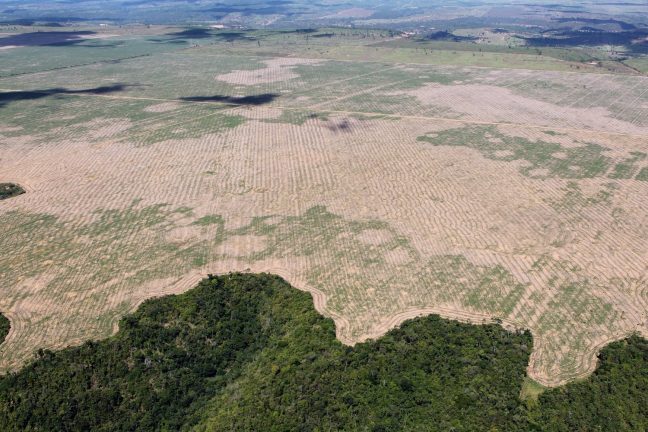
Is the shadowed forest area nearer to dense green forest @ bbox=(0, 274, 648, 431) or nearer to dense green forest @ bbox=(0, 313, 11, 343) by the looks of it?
dense green forest @ bbox=(0, 313, 11, 343)

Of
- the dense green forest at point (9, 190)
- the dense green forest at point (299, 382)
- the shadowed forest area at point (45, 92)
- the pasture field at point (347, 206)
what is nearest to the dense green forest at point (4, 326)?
the pasture field at point (347, 206)

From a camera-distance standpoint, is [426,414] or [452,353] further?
[452,353]

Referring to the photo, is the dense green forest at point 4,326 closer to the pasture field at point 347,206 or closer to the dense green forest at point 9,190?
the pasture field at point 347,206

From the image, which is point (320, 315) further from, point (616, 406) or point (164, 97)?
point (164, 97)

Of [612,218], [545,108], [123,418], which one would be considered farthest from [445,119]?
[123,418]

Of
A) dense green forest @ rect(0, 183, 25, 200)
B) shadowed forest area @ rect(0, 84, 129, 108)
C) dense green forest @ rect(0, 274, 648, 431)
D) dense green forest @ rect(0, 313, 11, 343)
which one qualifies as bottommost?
dense green forest @ rect(0, 274, 648, 431)

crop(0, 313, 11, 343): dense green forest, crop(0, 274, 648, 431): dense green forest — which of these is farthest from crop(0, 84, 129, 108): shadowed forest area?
crop(0, 274, 648, 431): dense green forest

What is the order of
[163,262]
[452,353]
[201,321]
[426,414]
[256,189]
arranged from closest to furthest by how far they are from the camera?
[426,414] < [452,353] < [201,321] < [163,262] < [256,189]
